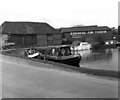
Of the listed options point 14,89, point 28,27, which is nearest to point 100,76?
point 14,89

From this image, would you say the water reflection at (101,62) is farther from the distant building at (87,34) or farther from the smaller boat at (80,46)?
the distant building at (87,34)

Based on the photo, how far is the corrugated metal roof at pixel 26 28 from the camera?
61422mm

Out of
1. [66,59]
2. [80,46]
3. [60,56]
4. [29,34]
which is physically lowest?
[66,59]

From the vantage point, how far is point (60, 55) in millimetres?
31078

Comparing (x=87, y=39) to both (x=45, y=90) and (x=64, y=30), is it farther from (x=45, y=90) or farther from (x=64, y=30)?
(x=45, y=90)

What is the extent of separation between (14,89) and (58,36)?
60.7 m

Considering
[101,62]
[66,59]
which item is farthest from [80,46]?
[66,59]

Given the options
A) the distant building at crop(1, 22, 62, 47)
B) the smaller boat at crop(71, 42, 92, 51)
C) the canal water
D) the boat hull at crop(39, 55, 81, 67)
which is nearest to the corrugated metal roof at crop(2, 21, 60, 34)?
the distant building at crop(1, 22, 62, 47)

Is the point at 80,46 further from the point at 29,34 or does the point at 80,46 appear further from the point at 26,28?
the point at 26,28

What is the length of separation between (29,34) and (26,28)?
3.53 meters

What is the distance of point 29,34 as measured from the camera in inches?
2461

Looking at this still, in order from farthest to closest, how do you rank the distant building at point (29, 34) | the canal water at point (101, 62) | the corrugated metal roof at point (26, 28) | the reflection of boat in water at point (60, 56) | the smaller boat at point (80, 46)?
1. the smaller boat at point (80, 46)
2. the corrugated metal roof at point (26, 28)
3. the distant building at point (29, 34)
4. the canal water at point (101, 62)
5. the reflection of boat in water at point (60, 56)

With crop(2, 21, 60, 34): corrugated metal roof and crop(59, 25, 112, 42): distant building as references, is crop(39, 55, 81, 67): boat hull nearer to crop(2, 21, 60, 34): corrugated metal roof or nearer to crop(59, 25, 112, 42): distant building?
crop(2, 21, 60, 34): corrugated metal roof

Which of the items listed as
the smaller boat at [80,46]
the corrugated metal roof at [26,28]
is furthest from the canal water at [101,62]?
the corrugated metal roof at [26,28]
